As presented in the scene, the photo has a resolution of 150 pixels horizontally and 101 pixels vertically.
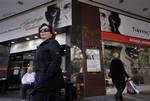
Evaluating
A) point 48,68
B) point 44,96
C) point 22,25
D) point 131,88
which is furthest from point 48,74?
point 22,25

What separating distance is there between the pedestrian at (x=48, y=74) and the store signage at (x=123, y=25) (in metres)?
10.1

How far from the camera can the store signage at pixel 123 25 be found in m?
13.6

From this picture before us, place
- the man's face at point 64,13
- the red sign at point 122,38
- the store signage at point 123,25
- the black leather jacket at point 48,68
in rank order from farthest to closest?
the store signage at point 123,25 → the red sign at point 122,38 → the man's face at point 64,13 → the black leather jacket at point 48,68

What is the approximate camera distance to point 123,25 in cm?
1460

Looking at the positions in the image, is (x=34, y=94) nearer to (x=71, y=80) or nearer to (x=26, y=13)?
(x=71, y=80)

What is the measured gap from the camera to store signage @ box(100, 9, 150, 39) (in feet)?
44.7

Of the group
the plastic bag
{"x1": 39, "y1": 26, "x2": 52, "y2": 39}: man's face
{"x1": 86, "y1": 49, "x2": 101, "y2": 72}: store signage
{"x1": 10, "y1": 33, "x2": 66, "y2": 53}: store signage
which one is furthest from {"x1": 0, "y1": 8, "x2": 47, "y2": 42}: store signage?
{"x1": 39, "y1": 26, "x2": 52, "y2": 39}: man's face

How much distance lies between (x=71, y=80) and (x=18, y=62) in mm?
4505

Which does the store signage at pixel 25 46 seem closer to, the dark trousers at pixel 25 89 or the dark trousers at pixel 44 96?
the dark trousers at pixel 25 89

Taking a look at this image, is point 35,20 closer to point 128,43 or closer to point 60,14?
point 60,14

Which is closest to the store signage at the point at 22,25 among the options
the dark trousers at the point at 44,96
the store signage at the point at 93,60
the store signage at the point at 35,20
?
the store signage at the point at 35,20

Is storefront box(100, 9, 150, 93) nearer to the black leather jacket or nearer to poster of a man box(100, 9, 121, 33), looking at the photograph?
poster of a man box(100, 9, 121, 33)

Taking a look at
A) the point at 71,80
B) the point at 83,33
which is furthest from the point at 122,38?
the point at 71,80

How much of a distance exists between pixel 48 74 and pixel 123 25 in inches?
465
